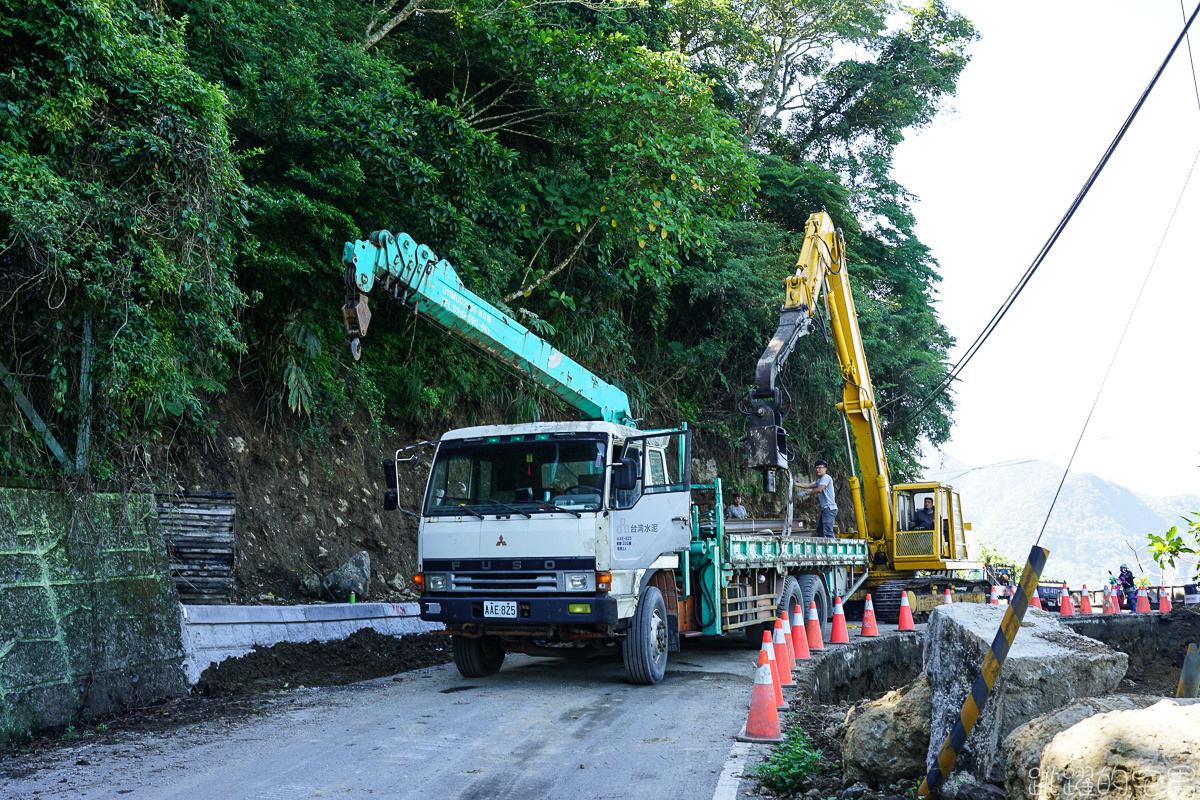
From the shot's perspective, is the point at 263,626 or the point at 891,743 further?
the point at 263,626

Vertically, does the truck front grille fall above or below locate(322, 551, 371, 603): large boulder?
above

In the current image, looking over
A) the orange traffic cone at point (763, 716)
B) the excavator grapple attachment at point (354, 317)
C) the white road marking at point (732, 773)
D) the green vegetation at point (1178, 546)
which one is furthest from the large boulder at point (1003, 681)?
the excavator grapple attachment at point (354, 317)

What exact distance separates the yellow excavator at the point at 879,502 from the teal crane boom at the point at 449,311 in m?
4.85

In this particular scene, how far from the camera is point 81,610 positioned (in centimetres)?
730

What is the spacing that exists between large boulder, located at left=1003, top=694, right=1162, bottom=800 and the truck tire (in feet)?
28.5

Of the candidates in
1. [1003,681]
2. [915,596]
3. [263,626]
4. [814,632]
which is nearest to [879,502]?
[915,596]

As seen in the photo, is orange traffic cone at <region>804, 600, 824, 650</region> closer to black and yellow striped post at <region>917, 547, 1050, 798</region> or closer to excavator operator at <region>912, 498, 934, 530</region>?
excavator operator at <region>912, 498, 934, 530</region>

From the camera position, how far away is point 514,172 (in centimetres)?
1527

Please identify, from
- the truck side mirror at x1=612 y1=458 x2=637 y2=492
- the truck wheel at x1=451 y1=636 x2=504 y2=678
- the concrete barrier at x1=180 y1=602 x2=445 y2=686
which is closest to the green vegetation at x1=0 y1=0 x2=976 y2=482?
the concrete barrier at x1=180 y1=602 x2=445 y2=686

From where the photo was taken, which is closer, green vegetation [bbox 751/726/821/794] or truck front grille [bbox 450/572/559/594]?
green vegetation [bbox 751/726/821/794]

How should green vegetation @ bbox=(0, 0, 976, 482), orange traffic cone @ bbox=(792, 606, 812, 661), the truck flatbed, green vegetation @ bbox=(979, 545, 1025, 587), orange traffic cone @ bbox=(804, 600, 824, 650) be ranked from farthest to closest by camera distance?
green vegetation @ bbox=(979, 545, 1025, 587) < orange traffic cone @ bbox=(804, 600, 824, 650) < the truck flatbed < orange traffic cone @ bbox=(792, 606, 812, 661) < green vegetation @ bbox=(0, 0, 976, 482)

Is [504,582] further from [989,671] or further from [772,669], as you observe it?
[989,671]

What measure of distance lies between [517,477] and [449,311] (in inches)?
71.3

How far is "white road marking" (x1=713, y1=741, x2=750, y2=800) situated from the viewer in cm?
510
